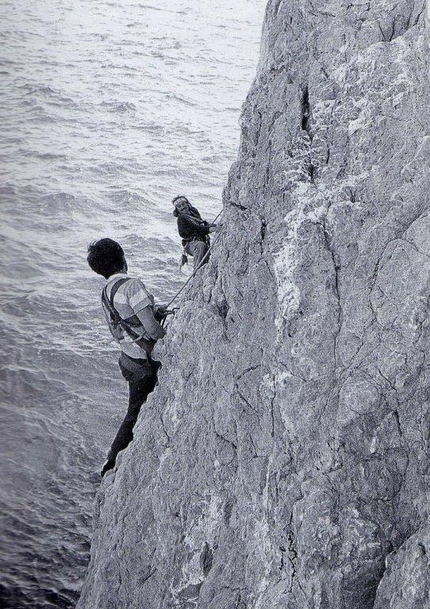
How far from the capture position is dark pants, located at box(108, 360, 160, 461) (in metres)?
5.96

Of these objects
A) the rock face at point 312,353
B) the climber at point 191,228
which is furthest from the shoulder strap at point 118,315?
the climber at point 191,228

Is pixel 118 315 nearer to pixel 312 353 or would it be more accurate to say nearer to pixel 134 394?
pixel 134 394

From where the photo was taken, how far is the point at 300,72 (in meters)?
4.51

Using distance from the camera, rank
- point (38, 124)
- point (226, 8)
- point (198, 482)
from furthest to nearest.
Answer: point (226, 8), point (38, 124), point (198, 482)

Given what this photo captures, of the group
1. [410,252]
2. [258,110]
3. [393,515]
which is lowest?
[393,515]

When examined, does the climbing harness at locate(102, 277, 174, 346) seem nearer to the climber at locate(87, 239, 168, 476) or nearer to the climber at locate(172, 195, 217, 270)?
the climber at locate(87, 239, 168, 476)

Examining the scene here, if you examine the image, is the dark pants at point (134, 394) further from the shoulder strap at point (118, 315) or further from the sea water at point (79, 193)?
the sea water at point (79, 193)

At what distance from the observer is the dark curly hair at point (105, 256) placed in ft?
17.9

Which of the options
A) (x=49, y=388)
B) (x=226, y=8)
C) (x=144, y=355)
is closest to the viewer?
(x=144, y=355)

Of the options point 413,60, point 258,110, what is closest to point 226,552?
point 258,110

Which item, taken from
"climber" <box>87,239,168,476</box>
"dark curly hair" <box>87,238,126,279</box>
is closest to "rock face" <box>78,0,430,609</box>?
"climber" <box>87,239,168,476</box>

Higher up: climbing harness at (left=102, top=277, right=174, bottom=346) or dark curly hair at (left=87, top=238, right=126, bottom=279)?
dark curly hair at (left=87, top=238, right=126, bottom=279)

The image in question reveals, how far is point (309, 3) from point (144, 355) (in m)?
3.18

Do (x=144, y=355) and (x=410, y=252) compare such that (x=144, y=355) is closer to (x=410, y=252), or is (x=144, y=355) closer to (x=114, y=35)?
(x=410, y=252)
